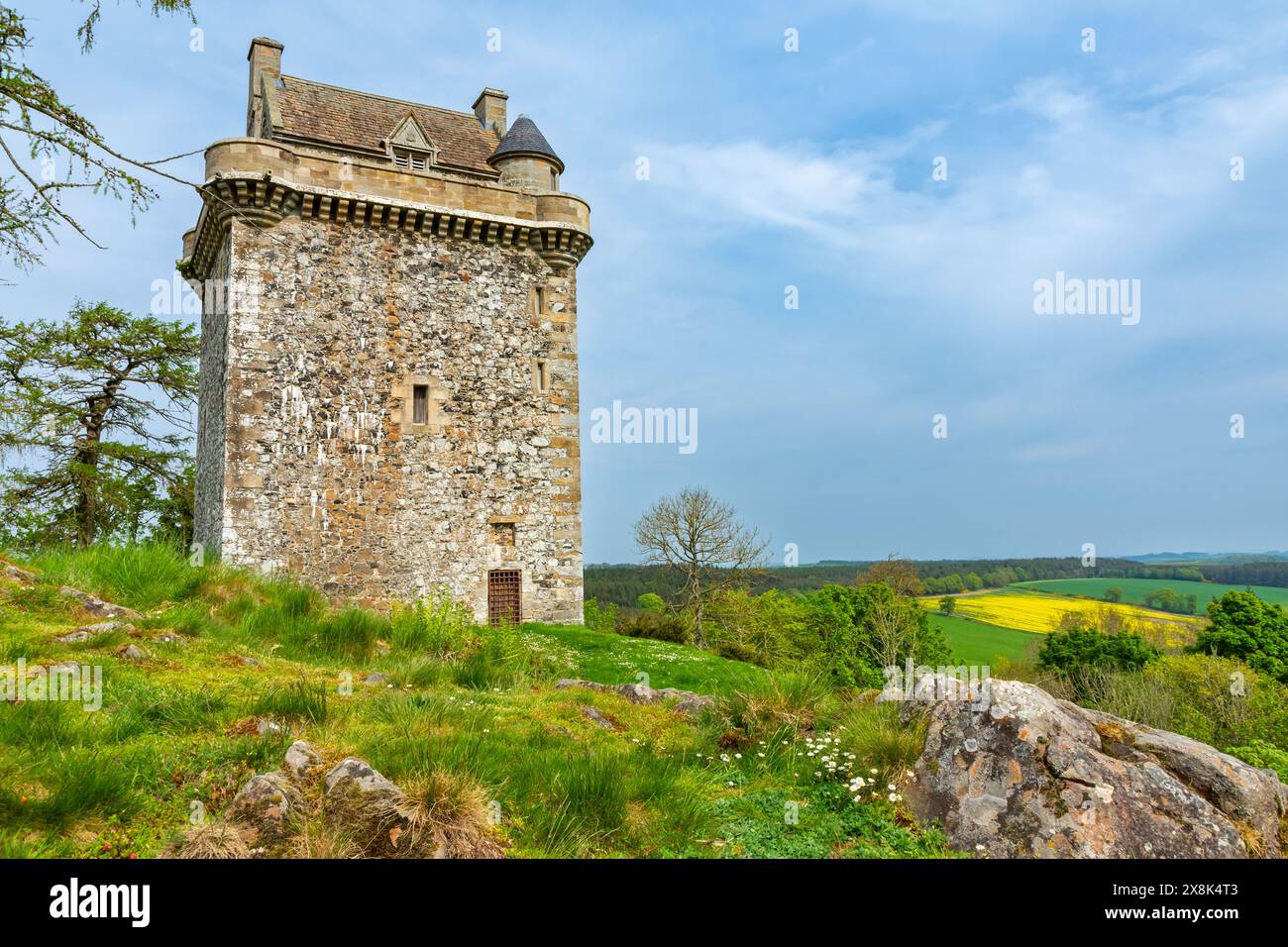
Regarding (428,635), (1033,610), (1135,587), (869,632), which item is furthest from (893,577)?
(1135,587)

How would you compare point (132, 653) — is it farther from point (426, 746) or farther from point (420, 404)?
point (420, 404)

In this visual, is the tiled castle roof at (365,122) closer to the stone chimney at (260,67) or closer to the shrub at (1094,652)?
the stone chimney at (260,67)

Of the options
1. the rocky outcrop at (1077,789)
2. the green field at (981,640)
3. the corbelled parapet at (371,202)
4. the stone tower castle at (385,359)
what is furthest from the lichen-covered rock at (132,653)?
the green field at (981,640)

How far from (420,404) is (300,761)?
14984 millimetres

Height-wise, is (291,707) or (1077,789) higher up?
(291,707)

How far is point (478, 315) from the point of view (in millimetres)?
20500

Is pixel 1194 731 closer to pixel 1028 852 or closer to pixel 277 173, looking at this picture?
pixel 1028 852

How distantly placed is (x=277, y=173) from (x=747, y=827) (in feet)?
58.4

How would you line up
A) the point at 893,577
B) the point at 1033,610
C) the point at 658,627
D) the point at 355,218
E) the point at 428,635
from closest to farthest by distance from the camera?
the point at 428,635, the point at 355,218, the point at 658,627, the point at 893,577, the point at 1033,610

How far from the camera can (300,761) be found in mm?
5605

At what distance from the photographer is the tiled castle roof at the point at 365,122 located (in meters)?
21.3

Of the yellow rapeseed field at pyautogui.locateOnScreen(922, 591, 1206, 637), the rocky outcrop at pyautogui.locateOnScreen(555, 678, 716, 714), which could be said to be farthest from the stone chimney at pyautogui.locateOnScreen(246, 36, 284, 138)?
the yellow rapeseed field at pyautogui.locateOnScreen(922, 591, 1206, 637)
